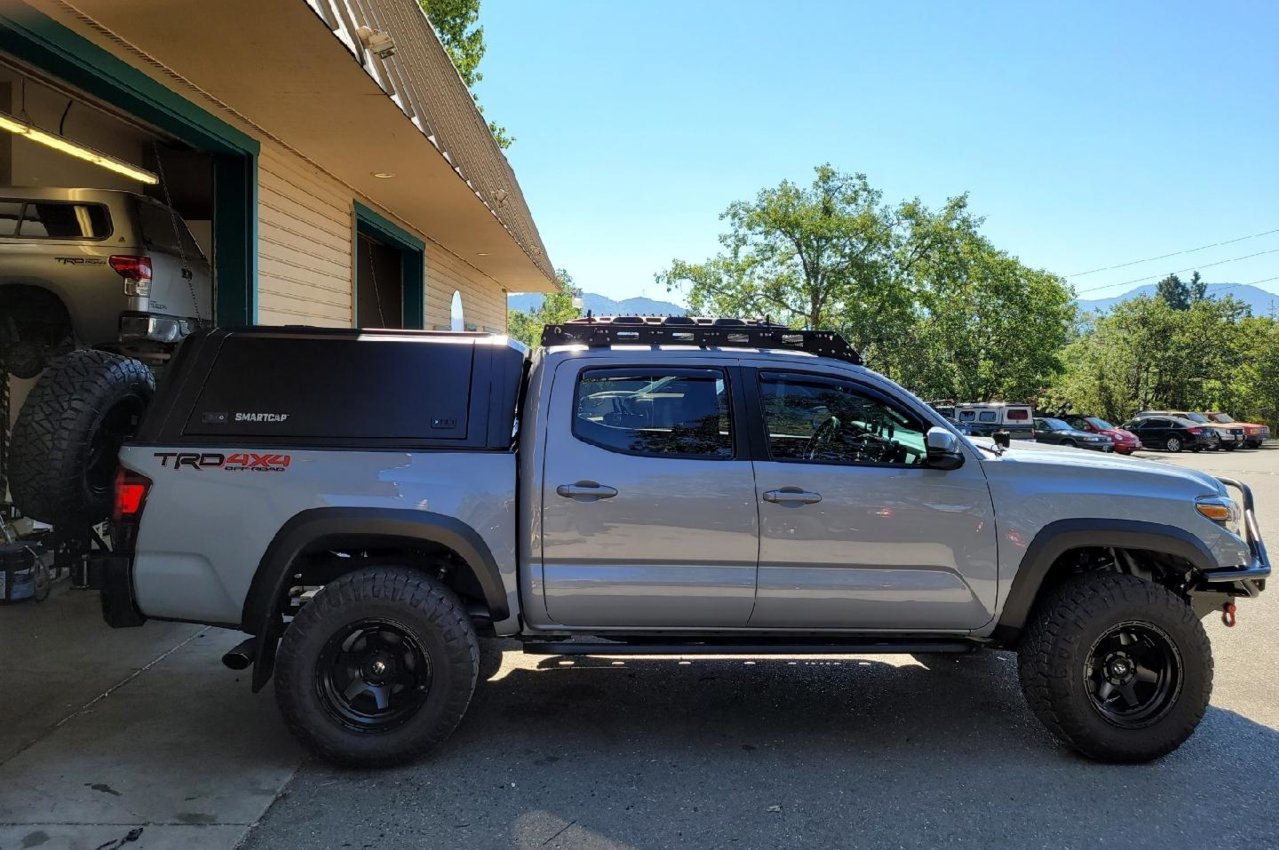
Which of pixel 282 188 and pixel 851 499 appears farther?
pixel 282 188

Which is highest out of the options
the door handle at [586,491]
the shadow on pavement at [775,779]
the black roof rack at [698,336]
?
the black roof rack at [698,336]

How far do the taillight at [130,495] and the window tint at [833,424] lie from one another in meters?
3.03

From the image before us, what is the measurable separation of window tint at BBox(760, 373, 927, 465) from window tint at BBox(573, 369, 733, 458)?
0.27 m

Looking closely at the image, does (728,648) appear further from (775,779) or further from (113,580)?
(113,580)

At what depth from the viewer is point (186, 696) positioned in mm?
4742

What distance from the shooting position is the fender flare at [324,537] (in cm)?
381

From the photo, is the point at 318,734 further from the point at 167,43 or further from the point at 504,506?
the point at 167,43

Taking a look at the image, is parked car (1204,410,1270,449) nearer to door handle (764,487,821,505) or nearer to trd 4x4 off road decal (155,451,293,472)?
door handle (764,487,821,505)

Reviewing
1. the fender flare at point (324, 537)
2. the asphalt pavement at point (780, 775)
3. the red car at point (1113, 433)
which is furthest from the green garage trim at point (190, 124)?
the red car at point (1113, 433)

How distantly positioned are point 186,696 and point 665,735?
9.25 ft

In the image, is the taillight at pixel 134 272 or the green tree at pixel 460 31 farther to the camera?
the green tree at pixel 460 31

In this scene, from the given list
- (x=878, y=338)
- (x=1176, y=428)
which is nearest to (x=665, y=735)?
(x=878, y=338)

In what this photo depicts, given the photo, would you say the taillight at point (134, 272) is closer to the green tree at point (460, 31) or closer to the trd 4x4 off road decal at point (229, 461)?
the trd 4x4 off road decal at point (229, 461)

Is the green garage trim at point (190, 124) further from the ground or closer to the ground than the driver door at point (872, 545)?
further from the ground
